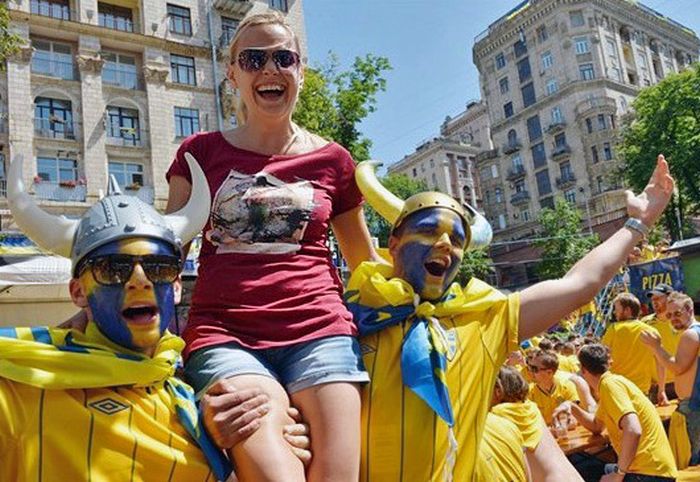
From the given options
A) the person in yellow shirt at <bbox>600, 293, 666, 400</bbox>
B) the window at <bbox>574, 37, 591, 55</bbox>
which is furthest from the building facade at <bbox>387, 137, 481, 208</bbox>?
the person in yellow shirt at <bbox>600, 293, 666, 400</bbox>

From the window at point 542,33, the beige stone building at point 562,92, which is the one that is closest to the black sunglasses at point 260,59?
the beige stone building at point 562,92

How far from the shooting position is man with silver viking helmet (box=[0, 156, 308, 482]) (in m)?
1.66

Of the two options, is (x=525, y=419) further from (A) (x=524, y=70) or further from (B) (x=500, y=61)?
(B) (x=500, y=61)

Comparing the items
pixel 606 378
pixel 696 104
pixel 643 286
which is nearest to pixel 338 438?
pixel 606 378

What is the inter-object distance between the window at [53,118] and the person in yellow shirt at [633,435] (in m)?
22.4

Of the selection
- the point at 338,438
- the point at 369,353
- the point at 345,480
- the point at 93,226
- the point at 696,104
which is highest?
the point at 696,104

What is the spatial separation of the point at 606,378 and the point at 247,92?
14.2ft

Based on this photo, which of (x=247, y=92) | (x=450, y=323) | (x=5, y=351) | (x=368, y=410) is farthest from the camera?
(x=247, y=92)

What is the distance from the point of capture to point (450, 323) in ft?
7.36

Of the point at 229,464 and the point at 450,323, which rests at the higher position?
the point at 450,323

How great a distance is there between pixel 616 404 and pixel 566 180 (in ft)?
154

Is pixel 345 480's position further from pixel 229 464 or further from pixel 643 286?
pixel 643 286

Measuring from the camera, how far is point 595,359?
557cm

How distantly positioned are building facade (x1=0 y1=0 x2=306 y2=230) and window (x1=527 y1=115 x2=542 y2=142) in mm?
32356
